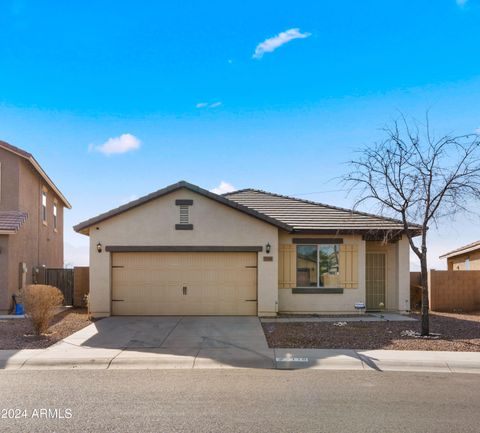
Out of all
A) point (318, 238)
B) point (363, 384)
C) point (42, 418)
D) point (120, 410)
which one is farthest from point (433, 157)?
point (42, 418)

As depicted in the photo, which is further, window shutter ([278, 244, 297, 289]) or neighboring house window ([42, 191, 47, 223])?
neighboring house window ([42, 191, 47, 223])

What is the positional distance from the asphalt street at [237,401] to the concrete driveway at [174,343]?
74 cm

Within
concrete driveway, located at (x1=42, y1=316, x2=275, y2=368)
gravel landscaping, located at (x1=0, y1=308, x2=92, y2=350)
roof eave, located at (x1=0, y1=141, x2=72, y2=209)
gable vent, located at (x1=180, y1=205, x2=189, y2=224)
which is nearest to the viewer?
concrete driveway, located at (x1=42, y1=316, x2=275, y2=368)

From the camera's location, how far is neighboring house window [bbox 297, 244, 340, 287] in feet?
56.7

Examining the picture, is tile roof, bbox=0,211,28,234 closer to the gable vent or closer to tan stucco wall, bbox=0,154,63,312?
tan stucco wall, bbox=0,154,63,312

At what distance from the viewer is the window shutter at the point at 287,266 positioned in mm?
17109

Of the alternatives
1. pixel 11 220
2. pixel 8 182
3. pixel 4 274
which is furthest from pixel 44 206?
pixel 4 274

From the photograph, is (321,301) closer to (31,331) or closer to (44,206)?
(31,331)

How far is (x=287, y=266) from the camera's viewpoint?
17203 mm

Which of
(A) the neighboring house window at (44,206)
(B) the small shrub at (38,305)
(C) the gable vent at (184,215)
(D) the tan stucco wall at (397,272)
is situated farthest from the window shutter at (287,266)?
(A) the neighboring house window at (44,206)

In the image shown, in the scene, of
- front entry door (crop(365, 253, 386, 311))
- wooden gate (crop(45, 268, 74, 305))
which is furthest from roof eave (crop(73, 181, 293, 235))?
wooden gate (crop(45, 268, 74, 305))

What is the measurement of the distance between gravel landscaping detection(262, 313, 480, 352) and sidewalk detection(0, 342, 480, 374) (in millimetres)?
697

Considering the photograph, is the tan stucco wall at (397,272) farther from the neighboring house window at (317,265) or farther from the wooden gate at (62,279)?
the wooden gate at (62,279)

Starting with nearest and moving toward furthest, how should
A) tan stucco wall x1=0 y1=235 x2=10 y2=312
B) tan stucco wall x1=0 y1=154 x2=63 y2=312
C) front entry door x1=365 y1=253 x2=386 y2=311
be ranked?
tan stucco wall x1=0 y1=235 x2=10 y2=312
tan stucco wall x1=0 y1=154 x2=63 y2=312
front entry door x1=365 y1=253 x2=386 y2=311
